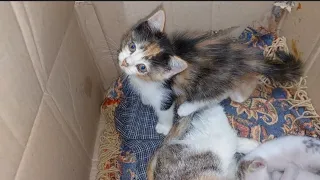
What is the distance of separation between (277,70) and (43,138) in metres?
0.84

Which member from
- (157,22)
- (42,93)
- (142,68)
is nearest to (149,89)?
(142,68)

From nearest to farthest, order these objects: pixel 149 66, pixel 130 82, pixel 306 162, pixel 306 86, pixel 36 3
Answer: pixel 36 3 → pixel 149 66 → pixel 306 162 → pixel 130 82 → pixel 306 86

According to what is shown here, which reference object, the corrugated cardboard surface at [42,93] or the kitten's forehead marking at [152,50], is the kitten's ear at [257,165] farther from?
the corrugated cardboard surface at [42,93]

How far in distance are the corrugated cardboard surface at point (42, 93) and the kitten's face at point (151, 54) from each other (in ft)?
0.75

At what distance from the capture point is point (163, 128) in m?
1.39

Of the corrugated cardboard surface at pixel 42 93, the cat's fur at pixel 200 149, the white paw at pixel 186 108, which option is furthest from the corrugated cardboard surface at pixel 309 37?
the corrugated cardboard surface at pixel 42 93

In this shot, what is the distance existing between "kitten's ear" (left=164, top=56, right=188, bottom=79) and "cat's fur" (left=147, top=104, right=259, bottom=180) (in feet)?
0.89

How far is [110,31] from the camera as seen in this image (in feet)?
4.74

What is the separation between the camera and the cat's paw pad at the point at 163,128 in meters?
1.38

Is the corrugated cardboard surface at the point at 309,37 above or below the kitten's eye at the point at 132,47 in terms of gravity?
below

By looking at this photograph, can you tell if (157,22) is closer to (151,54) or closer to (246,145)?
(151,54)

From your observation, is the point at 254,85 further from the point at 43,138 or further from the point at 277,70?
the point at 43,138

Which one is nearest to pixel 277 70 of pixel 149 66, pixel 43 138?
pixel 149 66

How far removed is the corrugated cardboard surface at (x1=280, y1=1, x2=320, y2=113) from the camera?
1.28 metres
